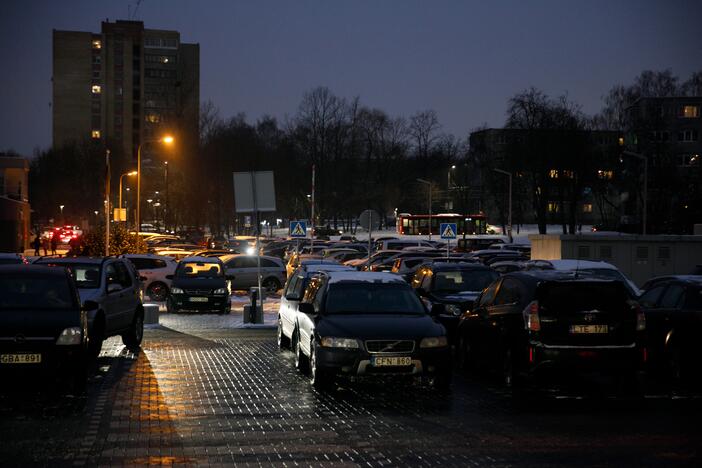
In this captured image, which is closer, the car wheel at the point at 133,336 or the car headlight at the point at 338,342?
the car headlight at the point at 338,342

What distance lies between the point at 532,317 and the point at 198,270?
762 inches

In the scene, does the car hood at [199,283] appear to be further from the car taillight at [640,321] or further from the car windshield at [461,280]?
the car taillight at [640,321]

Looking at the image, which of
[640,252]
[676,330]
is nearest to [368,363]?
[676,330]

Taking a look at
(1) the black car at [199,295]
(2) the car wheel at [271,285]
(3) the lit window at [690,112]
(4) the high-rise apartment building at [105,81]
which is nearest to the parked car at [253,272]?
(2) the car wheel at [271,285]

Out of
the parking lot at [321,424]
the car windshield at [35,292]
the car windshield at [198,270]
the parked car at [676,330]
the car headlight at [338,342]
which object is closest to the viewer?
the parking lot at [321,424]

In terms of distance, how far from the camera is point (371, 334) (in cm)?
1313

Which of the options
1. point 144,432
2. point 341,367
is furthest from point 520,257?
point 144,432

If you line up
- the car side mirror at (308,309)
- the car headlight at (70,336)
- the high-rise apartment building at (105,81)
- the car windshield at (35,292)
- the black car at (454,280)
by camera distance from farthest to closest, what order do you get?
the high-rise apartment building at (105,81), the black car at (454,280), the car side mirror at (308,309), the car windshield at (35,292), the car headlight at (70,336)

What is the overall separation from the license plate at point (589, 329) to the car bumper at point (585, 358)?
0.21m

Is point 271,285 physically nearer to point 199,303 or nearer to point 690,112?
point 199,303

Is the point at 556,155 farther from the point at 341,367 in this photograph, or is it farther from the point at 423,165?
the point at 341,367

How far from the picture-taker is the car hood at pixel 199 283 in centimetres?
3005

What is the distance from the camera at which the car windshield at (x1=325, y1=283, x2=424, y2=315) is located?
47.4 ft

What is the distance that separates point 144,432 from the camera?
10203 millimetres
